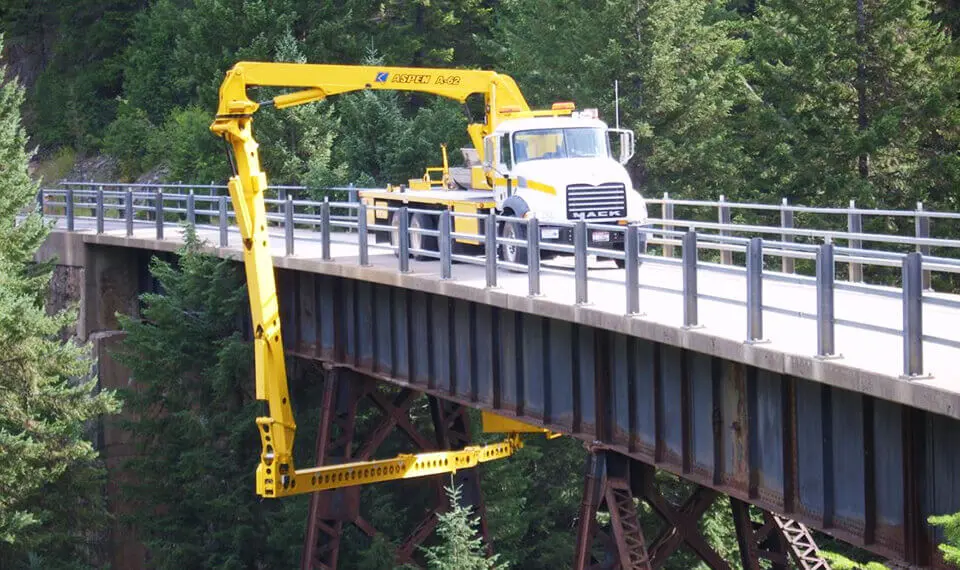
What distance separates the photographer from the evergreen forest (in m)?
29.4

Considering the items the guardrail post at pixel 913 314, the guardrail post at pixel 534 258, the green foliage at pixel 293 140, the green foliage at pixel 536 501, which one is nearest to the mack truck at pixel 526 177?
the guardrail post at pixel 534 258

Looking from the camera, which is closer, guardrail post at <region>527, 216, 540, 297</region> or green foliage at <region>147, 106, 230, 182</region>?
guardrail post at <region>527, 216, 540, 297</region>

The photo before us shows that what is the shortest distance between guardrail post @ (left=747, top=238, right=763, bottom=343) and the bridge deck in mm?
153

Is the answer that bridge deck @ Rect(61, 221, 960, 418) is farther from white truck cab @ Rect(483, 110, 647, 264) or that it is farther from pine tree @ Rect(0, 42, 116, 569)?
pine tree @ Rect(0, 42, 116, 569)

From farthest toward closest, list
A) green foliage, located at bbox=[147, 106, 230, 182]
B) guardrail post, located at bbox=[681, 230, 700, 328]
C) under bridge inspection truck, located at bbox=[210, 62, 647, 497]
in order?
green foliage, located at bbox=[147, 106, 230, 182], under bridge inspection truck, located at bbox=[210, 62, 647, 497], guardrail post, located at bbox=[681, 230, 700, 328]

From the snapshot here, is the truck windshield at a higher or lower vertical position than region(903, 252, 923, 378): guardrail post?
higher

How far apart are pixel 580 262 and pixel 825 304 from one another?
4.73m

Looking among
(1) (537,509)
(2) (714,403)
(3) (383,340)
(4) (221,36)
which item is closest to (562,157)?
(3) (383,340)

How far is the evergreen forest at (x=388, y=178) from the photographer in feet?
96.4

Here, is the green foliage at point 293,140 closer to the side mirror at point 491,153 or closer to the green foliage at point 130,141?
the green foliage at point 130,141

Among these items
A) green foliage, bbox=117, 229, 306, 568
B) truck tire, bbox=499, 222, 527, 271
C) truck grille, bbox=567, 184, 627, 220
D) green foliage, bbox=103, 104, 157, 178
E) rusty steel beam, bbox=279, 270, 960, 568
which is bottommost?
green foliage, bbox=117, 229, 306, 568

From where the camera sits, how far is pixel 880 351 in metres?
13.8

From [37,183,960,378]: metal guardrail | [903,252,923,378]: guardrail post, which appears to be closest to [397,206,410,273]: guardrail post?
[37,183,960,378]: metal guardrail

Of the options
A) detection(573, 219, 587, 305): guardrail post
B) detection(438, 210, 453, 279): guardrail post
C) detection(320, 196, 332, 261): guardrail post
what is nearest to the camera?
detection(573, 219, 587, 305): guardrail post
